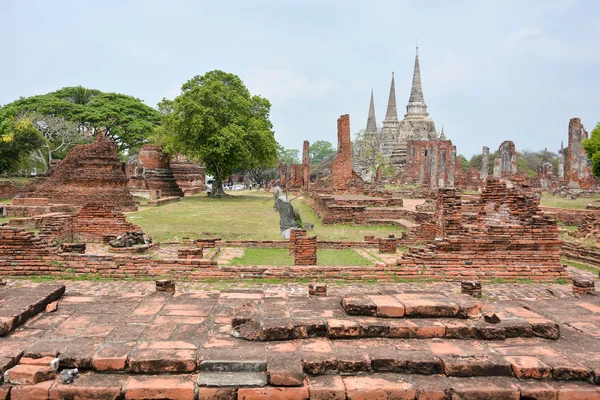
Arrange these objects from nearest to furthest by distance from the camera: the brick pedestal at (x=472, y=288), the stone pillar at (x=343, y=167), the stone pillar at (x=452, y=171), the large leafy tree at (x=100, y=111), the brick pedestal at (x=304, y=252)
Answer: the brick pedestal at (x=472, y=288), the brick pedestal at (x=304, y=252), the stone pillar at (x=343, y=167), the large leafy tree at (x=100, y=111), the stone pillar at (x=452, y=171)

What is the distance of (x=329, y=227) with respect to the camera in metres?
14.4

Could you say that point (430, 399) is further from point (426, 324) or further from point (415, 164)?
point (415, 164)

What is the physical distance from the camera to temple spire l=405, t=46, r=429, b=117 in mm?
60469

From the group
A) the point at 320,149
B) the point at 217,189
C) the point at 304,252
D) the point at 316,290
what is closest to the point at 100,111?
the point at 217,189

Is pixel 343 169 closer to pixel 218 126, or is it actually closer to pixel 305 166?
pixel 218 126

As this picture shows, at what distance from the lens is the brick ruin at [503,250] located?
7145 millimetres

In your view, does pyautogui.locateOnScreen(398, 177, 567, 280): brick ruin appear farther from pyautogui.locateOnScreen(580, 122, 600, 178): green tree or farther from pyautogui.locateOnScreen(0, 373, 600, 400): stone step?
pyautogui.locateOnScreen(580, 122, 600, 178): green tree

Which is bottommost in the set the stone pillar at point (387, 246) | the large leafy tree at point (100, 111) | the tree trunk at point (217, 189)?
the stone pillar at point (387, 246)

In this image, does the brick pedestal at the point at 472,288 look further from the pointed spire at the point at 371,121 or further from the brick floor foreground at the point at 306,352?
the pointed spire at the point at 371,121

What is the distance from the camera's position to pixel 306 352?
311cm

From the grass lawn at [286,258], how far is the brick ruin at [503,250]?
151 centimetres

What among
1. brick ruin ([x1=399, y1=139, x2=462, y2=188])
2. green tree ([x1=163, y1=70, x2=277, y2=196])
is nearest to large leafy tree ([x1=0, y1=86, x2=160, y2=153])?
green tree ([x1=163, y1=70, x2=277, y2=196])

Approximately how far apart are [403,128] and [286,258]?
52.6 meters

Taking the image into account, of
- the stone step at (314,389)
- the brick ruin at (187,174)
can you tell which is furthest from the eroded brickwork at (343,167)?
the stone step at (314,389)
